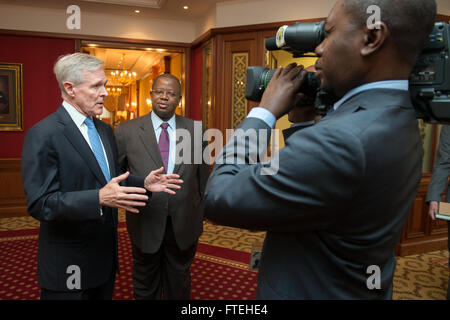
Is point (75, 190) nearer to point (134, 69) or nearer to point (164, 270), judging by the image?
point (164, 270)

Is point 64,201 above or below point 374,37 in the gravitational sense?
below

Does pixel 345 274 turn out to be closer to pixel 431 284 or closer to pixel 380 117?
pixel 380 117

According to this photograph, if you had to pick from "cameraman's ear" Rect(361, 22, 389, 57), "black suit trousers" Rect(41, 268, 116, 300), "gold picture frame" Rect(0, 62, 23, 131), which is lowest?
"black suit trousers" Rect(41, 268, 116, 300)

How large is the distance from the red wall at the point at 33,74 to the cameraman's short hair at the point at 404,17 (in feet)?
19.3

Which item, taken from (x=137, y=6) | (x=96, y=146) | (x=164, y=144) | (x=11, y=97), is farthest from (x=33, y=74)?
(x=96, y=146)

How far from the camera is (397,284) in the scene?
3.13 m

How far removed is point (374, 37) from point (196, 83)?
559 centimetres

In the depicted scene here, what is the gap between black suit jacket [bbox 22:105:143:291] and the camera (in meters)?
1.41

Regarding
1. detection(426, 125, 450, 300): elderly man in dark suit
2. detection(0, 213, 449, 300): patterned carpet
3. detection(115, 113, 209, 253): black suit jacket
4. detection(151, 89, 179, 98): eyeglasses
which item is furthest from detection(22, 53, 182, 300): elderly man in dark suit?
detection(426, 125, 450, 300): elderly man in dark suit

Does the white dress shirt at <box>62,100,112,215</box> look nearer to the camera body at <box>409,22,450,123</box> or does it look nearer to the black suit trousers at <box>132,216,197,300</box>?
the black suit trousers at <box>132,216,197,300</box>

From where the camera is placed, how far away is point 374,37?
26.9 inches

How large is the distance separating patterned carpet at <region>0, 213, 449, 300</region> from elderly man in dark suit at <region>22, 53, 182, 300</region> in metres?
1.33

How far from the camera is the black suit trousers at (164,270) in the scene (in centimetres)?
234

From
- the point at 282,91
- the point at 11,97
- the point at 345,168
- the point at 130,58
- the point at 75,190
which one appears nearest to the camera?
the point at 345,168
